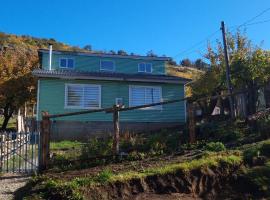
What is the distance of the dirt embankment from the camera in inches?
350

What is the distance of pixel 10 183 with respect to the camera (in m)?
11.2

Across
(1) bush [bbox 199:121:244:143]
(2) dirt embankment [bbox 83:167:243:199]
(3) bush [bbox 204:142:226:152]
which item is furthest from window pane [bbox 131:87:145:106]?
(2) dirt embankment [bbox 83:167:243:199]

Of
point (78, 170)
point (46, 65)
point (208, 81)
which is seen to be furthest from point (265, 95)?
point (46, 65)

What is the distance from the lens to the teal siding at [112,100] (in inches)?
923

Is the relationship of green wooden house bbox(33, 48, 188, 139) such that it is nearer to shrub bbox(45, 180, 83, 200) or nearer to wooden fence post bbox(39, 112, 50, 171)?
wooden fence post bbox(39, 112, 50, 171)

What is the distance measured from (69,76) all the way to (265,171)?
16.1 metres

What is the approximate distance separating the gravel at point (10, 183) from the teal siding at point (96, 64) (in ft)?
60.8

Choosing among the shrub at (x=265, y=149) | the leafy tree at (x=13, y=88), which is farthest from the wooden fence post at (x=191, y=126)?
the leafy tree at (x=13, y=88)

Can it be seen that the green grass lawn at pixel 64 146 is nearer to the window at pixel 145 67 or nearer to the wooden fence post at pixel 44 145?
the wooden fence post at pixel 44 145

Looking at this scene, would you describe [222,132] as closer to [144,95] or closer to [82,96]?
[144,95]

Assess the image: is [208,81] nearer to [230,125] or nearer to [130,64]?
[130,64]

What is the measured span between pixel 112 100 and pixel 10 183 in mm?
13936

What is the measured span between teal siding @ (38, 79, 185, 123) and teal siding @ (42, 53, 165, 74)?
20.6ft

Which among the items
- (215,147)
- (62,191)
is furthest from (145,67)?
(62,191)
